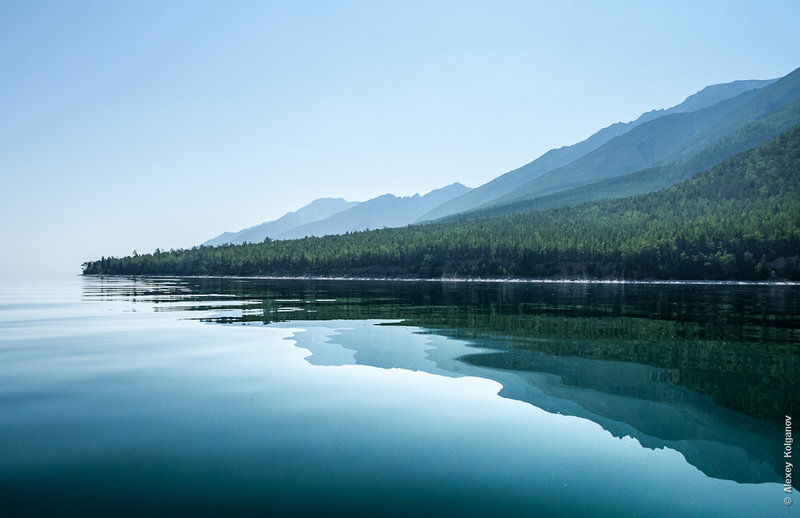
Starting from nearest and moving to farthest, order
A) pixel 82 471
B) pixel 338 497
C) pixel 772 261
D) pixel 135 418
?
pixel 338 497 → pixel 82 471 → pixel 135 418 → pixel 772 261

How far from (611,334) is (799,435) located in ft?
74.8

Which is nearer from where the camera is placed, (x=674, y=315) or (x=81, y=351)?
(x=81, y=351)

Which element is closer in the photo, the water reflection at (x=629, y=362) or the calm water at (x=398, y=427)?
the calm water at (x=398, y=427)

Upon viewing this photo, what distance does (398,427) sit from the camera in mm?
17156

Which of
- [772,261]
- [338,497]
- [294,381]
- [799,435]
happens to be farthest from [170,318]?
[772,261]

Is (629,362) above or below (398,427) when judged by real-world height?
below

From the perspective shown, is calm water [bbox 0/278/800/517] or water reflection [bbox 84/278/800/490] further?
water reflection [bbox 84/278/800/490]

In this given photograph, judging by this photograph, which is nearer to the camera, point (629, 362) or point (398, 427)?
point (398, 427)

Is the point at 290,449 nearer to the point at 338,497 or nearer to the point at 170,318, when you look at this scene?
the point at 338,497

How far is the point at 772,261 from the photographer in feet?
564

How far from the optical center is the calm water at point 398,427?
39.6 ft

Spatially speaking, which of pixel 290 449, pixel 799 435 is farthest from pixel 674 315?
pixel 290 449

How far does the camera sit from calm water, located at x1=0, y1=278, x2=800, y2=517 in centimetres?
1208

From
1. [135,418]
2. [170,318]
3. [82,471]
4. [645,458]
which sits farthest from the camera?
[170,318]
